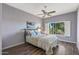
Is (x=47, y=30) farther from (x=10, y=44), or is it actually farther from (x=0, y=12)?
(x=0, y=12)

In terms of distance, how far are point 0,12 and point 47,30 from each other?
91 cm

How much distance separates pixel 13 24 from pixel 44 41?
656 mm

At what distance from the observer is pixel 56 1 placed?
4.77 feet

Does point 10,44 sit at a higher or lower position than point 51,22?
lower

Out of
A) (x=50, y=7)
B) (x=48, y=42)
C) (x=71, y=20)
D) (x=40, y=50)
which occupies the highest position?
(x=50, y=7)

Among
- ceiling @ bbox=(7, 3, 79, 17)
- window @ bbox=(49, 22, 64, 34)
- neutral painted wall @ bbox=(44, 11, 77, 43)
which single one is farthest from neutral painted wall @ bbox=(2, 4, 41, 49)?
neutral painted wall @ bbox=(44, 11, 77, 43)

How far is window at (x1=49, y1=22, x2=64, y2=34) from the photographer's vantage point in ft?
4.99

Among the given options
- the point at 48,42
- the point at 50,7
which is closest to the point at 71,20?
the point at 50,7

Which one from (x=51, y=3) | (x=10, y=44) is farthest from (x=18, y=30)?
(x=51, y=3)

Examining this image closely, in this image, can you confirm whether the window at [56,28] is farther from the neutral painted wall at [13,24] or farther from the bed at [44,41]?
the neutral painted wall at [13,24]

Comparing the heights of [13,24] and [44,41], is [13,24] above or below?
above

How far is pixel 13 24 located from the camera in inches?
58.2

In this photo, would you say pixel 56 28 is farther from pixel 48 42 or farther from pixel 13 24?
pixel 13 24

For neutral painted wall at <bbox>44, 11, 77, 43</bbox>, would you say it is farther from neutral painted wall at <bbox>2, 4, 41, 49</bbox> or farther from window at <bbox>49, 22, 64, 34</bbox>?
neutral painted wall at <bbox>2, 4, 41, 49</bbox>
